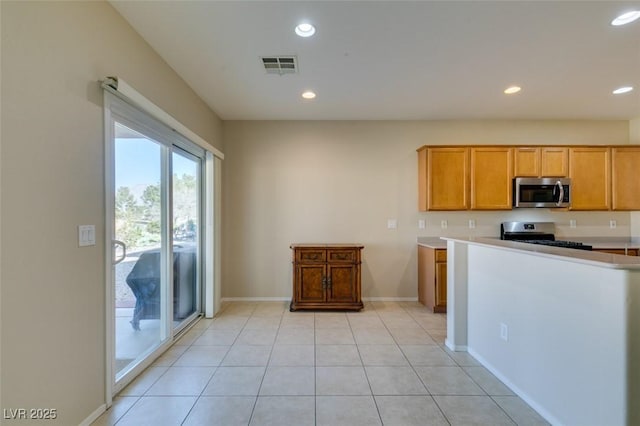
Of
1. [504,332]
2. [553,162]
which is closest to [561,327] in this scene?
[504,332]

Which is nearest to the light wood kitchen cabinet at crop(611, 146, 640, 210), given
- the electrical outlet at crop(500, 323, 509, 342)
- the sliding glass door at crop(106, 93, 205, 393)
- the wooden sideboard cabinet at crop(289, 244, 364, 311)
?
the electrical outlet at crop(500, 323, 509, 342)

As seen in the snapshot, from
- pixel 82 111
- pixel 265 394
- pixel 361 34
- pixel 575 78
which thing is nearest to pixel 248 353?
pixel 265 394

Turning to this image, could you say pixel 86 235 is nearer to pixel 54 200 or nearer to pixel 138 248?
pixel 54 200

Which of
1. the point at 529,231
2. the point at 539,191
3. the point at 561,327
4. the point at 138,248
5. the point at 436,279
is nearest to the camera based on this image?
the point at 561,327

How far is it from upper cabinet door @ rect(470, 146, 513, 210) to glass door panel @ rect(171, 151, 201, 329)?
3699 millimetres

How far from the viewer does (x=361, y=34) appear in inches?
89.9

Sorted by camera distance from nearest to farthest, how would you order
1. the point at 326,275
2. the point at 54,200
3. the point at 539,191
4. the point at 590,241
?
1. the point at 54,200
2. the point at 326,275
3. the point at 539,191
4. the point at 590,241

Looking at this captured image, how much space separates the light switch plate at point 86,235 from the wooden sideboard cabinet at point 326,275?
2.37 metres

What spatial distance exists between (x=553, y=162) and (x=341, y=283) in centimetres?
339

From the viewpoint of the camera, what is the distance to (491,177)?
13.3 ft

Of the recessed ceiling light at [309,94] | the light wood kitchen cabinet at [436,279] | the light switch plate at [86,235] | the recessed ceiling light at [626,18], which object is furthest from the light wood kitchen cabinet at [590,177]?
the light switch plate at [86,235]

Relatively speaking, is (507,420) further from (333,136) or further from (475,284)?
(333,136)

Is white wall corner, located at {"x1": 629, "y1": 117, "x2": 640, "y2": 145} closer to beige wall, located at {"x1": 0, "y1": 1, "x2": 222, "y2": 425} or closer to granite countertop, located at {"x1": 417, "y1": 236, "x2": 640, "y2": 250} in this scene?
granite countertop, located at {"x1": 417, "y1": 236, "x2": 640, "y2": 250}

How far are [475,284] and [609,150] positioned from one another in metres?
3.35
